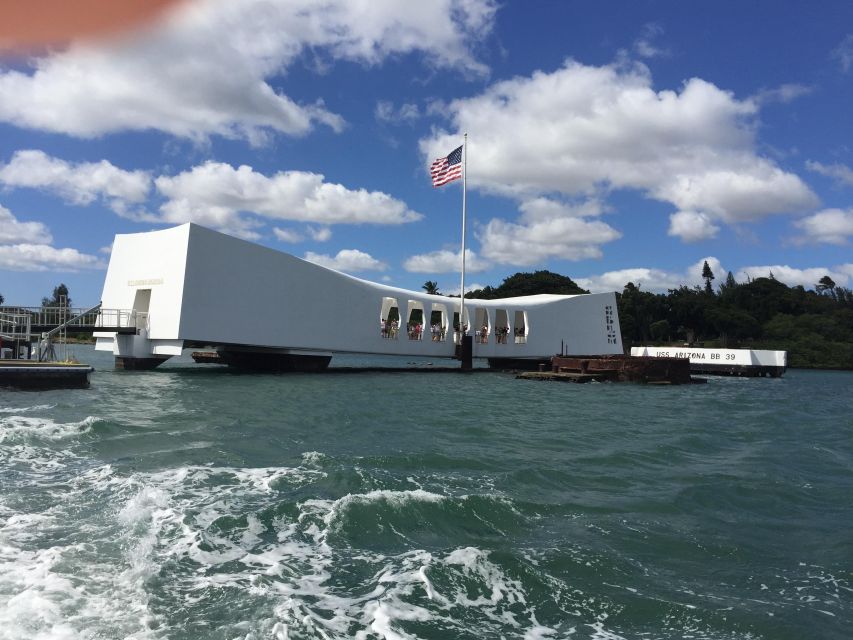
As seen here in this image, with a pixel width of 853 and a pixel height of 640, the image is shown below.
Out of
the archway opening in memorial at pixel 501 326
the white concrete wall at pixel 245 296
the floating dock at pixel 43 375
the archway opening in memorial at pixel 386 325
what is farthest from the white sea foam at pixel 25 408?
the archway opening in memorial at pixel 501 326

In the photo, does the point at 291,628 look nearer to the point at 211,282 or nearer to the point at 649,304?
the point at 211,282

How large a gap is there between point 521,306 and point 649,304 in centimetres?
4393

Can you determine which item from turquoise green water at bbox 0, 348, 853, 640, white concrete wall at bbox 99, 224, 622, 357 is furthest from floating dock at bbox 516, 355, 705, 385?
turquoise green water at bbox 0, 348, 853, 640

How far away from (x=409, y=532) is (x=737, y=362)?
4273 cm

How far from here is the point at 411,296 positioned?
33.6 metres

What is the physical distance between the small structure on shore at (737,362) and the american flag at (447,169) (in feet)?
67.4

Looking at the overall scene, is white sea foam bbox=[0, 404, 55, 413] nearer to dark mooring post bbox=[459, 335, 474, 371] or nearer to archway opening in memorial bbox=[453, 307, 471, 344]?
dark mooring post bbox=[459, 335, 474, 371]

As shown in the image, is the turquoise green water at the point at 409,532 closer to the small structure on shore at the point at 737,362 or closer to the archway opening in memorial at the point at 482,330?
the archway opening in memorial at the point at 482,330

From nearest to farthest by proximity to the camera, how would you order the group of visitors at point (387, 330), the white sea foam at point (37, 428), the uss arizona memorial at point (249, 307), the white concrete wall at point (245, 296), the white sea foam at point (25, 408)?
the white sea foam at point (37, 428) → the white sea foam at point (25, 408) → the white concrete wall at point (245, 296) → the uss arizona memorial at point (249, 307) → the group of visitors at point (387, 330)

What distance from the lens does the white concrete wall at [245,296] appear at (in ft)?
79.8

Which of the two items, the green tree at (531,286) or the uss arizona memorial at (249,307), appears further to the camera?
the green tree at (531,286)

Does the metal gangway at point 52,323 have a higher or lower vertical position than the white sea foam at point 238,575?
higher

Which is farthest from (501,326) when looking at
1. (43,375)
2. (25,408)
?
(25,408)

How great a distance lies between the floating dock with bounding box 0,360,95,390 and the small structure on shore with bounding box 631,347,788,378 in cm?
3451
